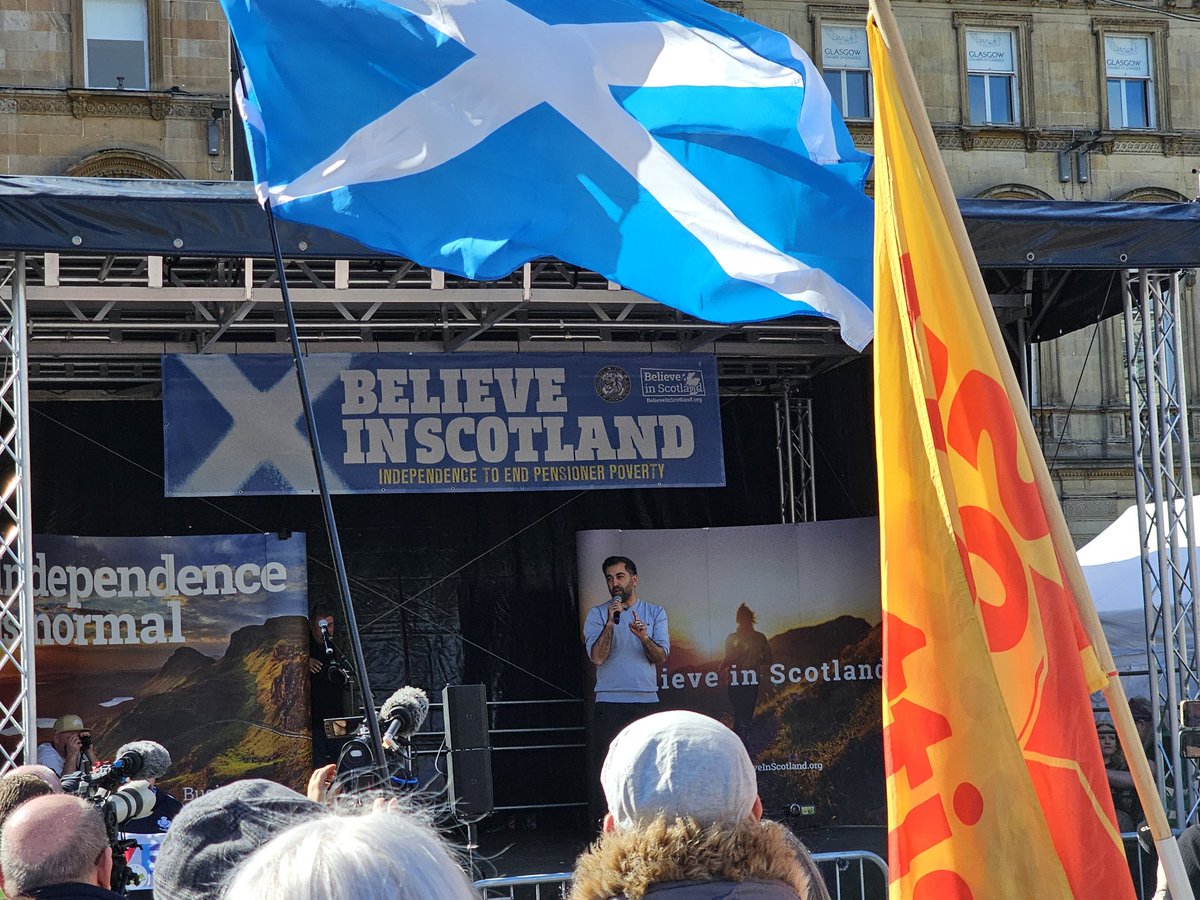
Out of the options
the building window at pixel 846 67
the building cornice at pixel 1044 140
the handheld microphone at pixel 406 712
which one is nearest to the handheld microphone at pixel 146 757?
the handheld microphone at pixel 406 712

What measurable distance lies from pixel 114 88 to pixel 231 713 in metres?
14.1

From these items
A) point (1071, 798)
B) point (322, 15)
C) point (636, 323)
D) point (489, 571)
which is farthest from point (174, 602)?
point (1071, 798)

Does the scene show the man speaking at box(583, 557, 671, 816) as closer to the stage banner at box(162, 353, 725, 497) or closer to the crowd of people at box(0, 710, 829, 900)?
the stage banner at box(162, 353, 725, 497)

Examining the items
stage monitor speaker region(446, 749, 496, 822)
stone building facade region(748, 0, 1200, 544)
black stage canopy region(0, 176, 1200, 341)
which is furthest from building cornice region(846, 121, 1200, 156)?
stage monitor speaker region(446, 749, 496, 822)

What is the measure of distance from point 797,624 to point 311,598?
4.36 meters

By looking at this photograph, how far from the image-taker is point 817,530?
1269 centimetres

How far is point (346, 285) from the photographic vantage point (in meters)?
9.90

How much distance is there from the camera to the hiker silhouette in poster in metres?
12.3

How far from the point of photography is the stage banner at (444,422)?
35.6ft

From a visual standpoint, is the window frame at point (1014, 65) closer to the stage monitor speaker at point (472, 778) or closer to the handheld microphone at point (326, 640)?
the handheld microphone at point (326, 640)

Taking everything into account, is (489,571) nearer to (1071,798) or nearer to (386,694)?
(386,694)

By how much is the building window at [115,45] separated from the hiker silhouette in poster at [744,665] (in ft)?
48.3

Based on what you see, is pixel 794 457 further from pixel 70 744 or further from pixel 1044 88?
pixel 1044 88

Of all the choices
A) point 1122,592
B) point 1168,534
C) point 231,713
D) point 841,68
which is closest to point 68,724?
point 231,713
